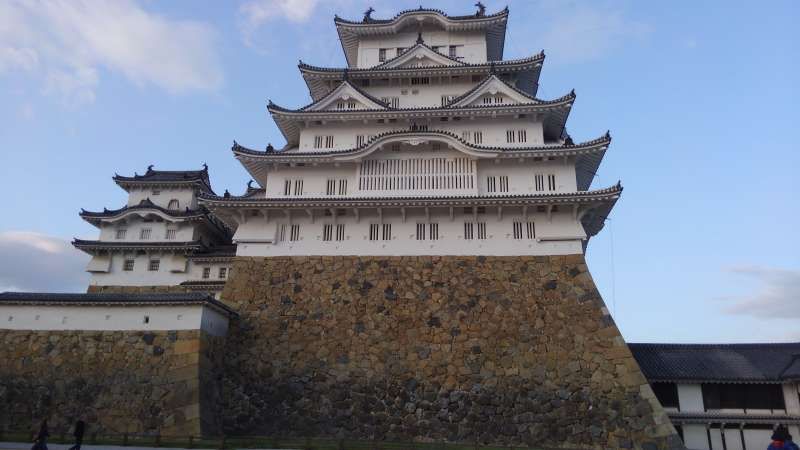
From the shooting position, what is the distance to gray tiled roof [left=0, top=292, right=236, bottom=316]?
18.0m

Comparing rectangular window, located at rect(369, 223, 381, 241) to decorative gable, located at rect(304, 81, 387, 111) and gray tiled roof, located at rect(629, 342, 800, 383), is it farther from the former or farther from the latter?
gray tiled roof, located at rect(629, 342, 800, 383)

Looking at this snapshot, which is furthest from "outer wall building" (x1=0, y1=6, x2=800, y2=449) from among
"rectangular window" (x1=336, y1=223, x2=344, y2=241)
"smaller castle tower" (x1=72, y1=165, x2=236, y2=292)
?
"smaller castle tower" (x1=72, y1=165, x2=236, y2=292)

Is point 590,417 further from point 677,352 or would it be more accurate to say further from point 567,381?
point 677,352

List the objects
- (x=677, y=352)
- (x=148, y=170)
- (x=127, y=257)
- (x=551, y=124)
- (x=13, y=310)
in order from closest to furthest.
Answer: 1. (x=13, y=310)
2. (x=677, y=352)
3. (x=551, y=124)
4. (x=127, y=257)
5. (x=148, y=170)

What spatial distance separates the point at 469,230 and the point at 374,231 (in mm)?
3831

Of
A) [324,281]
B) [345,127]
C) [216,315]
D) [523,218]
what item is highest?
[345,127]

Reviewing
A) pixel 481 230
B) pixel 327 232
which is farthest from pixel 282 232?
pixel 481 230

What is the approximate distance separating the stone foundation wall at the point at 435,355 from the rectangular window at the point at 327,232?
3.00 feet

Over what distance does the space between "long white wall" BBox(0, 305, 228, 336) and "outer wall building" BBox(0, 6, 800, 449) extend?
7 cm

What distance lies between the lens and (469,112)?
23.4 meters

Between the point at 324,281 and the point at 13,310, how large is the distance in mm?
10891

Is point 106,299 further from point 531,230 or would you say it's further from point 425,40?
point 425,40

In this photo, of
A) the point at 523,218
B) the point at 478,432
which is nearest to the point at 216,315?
the point at 478,432

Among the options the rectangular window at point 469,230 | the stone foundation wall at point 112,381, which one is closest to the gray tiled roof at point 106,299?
the stone foundation wall at point 112,381
